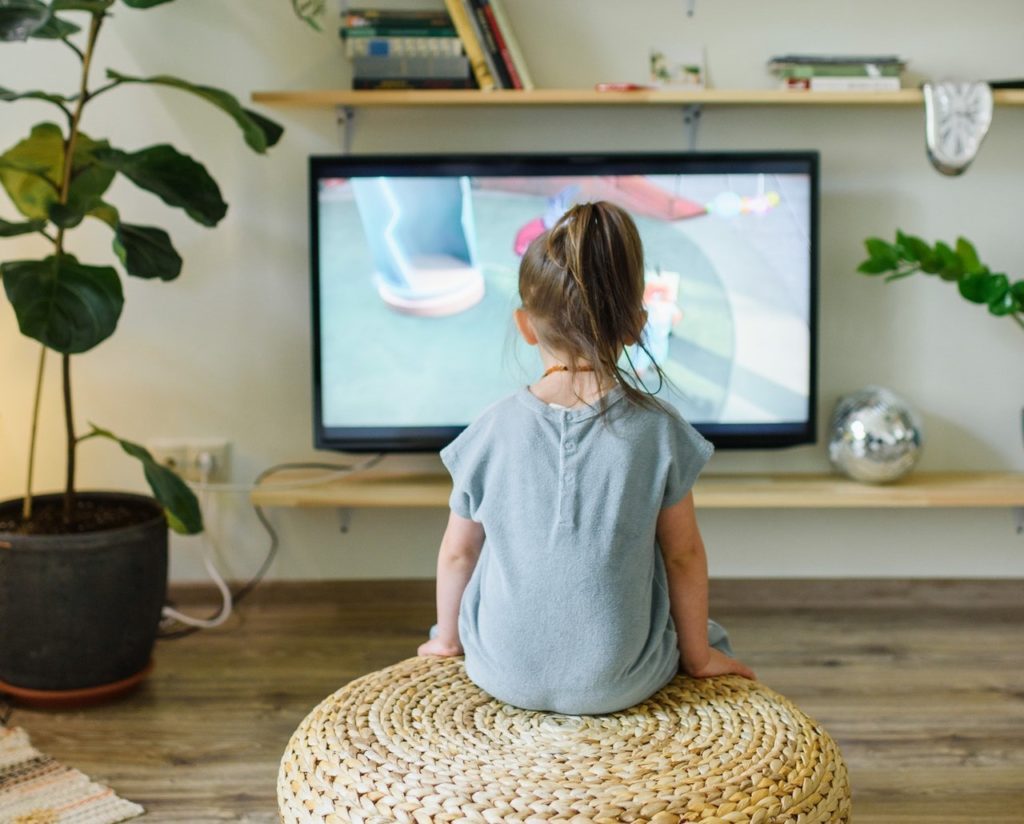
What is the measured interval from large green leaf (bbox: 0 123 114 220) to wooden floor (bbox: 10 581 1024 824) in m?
0.98

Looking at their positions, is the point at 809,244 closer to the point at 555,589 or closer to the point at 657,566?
the point at 657,566

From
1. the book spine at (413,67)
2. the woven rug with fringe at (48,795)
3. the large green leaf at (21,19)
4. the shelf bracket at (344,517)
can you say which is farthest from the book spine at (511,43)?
the woven rug with fringe at (48,795)

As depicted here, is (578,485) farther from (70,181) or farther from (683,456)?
(70,181)

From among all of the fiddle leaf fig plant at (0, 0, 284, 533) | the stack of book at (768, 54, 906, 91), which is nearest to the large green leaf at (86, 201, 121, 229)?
the fiddle leaf fig plant at (0, 0, 284, 533)

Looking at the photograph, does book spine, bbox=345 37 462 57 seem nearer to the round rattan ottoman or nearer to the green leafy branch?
the green leafy branch

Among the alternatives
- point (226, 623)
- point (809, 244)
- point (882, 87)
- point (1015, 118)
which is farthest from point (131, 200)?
point (1015, 118)

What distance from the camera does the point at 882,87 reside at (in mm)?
2551

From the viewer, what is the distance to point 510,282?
258cm

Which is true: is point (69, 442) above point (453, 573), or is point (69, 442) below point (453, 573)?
above

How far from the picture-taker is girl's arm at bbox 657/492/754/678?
151 cm

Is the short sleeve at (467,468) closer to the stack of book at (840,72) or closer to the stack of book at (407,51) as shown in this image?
the stack of book at (407,51)

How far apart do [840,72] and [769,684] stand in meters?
1.35

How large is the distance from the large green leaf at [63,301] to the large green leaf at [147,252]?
0.36 ft

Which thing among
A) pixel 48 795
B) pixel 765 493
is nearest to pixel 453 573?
pixel 48 795
